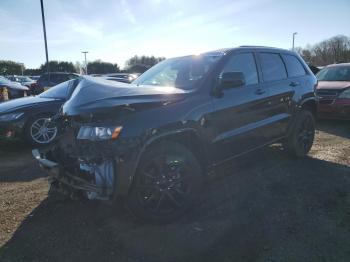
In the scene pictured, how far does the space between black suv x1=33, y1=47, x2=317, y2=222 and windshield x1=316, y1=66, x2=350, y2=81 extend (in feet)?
19.6

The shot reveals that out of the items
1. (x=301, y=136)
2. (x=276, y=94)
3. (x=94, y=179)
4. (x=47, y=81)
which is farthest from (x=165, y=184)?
A: (x=47, y=81)

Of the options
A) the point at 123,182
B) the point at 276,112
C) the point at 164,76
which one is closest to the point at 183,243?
the point at 123,182

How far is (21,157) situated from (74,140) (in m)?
3.56

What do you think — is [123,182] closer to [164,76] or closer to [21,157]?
[164,76]

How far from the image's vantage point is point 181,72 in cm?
456

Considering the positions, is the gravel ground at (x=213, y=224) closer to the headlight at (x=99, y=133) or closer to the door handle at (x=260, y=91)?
the door handle at (x=260, y=91)

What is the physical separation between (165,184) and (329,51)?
72.8 m

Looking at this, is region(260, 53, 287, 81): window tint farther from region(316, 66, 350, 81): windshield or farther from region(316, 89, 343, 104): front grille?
→ region(316, 66, 350, 81): windshield

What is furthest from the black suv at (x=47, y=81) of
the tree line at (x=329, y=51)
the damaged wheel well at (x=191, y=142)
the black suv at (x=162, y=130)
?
the tree line at (x=329, y=51)

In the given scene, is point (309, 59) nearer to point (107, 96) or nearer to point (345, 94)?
point (345, 94)

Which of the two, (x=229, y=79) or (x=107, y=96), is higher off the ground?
(x=229, y=79)

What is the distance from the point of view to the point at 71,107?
3.57 meters

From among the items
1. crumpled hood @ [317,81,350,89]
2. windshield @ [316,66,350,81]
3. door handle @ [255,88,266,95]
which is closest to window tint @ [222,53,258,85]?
door handle @ [255,88,266,95]

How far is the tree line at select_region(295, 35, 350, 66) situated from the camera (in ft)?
209
